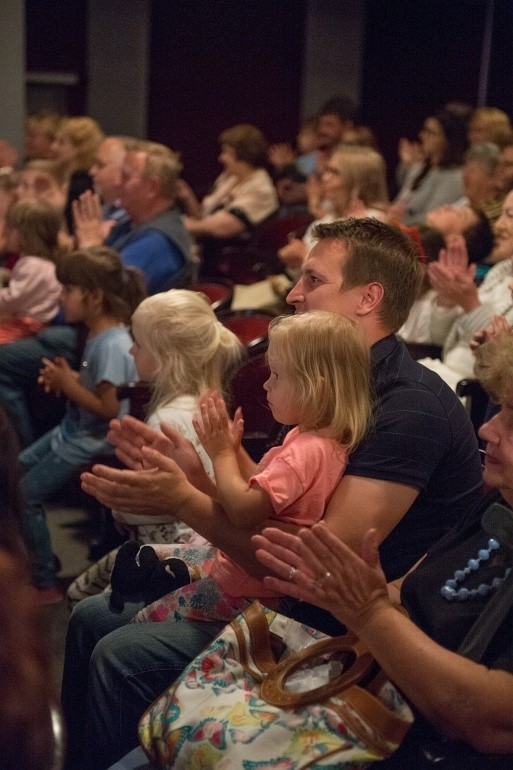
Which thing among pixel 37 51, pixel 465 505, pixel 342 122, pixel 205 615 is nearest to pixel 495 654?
pixel 465 505

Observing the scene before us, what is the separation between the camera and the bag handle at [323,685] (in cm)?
180

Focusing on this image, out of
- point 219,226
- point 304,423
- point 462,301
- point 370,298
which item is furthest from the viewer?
point 219,226

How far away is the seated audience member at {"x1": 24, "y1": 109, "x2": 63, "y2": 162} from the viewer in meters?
7.91

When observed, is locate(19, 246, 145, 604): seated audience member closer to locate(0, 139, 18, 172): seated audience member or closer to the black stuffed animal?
the black stuffed animal

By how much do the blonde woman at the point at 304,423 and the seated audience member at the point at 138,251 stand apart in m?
2.26

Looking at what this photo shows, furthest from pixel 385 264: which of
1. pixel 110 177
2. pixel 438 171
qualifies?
pixel 438 171

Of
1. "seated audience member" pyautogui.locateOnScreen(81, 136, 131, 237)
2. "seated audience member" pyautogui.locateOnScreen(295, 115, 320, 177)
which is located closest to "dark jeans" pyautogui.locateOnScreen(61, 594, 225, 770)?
"seated audience member" pyautogui.locateOnScreen(81, 136, 131, 237)

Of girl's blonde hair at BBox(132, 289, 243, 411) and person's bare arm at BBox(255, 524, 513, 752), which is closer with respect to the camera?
person's bare arm at BBox(255, 524, 513, 752)

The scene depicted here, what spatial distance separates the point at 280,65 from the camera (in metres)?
11.4

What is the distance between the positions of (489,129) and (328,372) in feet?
19.0

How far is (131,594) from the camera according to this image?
2.52 metres

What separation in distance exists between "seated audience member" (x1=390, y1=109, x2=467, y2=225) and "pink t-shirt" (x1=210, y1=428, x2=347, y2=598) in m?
4.73

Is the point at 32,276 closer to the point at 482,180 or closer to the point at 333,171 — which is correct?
the point at 333,171

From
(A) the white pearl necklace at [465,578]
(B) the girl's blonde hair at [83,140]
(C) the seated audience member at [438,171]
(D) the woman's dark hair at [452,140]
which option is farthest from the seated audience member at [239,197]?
(A) the white pearl necklace at [465,578]
